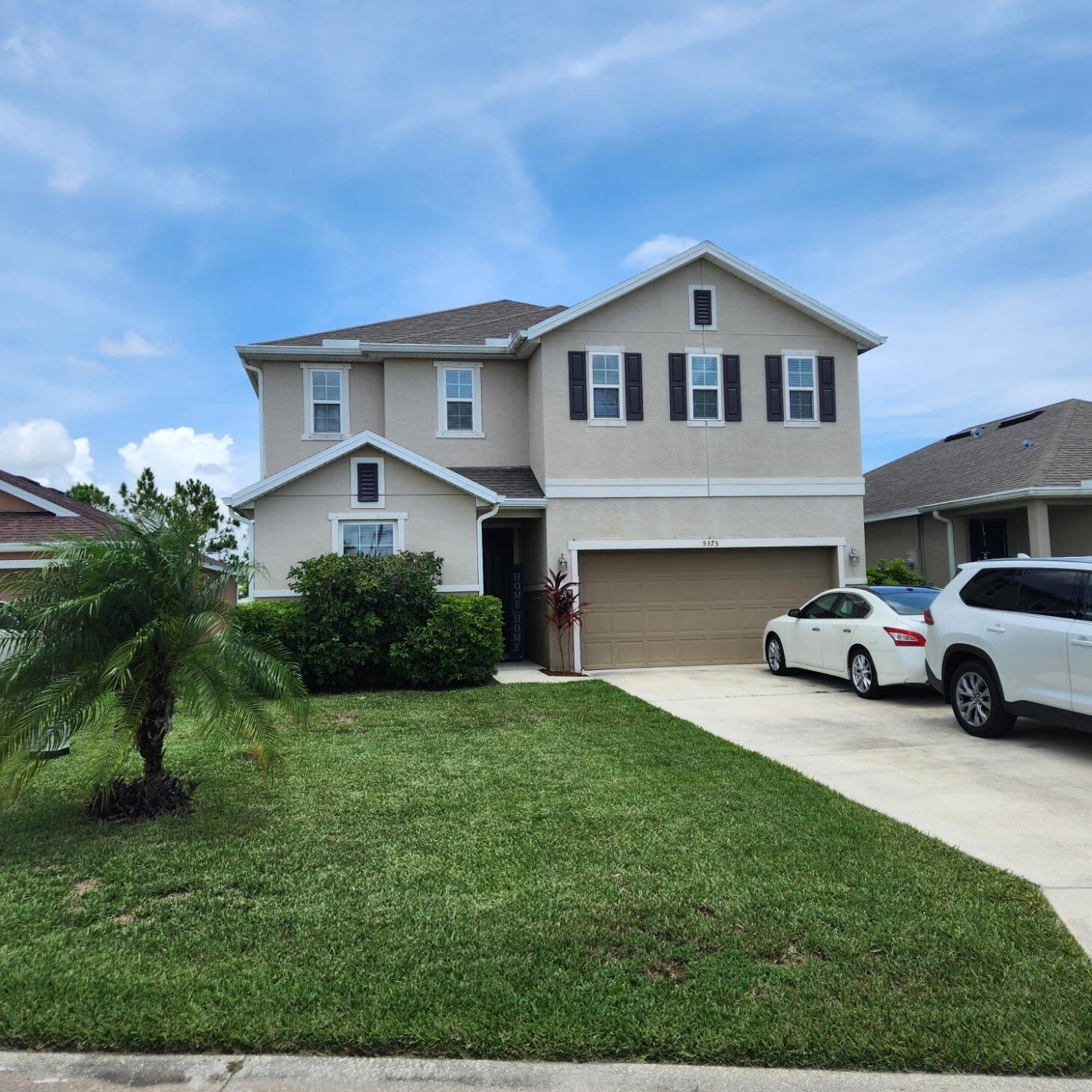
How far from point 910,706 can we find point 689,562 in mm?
5868

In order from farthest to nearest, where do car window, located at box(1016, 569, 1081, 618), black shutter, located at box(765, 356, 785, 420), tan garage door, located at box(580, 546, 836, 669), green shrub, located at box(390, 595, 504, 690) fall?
black shutter, located at box(765, 356, 785, 420) → tan garage door, located at box(580, 546, 836, 669) → green shrub, located at box(390, 595, 504, 690) → car window, located at box(1016, 569, 1081, 618)

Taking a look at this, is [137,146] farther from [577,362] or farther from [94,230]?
[577,362]

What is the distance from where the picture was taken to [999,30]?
1151 cm

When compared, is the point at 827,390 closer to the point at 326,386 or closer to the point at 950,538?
the point at 950,538

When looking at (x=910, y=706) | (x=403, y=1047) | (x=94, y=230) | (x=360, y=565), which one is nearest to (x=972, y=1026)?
(x=403, y=1047)

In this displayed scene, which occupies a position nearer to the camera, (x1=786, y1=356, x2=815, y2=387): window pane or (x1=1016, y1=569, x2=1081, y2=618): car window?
(x1=1016, y1=569, x2=1081, y2=618): car window

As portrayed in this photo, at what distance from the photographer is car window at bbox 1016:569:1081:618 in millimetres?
7562

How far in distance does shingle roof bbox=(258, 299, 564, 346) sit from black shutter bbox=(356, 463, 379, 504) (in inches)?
129

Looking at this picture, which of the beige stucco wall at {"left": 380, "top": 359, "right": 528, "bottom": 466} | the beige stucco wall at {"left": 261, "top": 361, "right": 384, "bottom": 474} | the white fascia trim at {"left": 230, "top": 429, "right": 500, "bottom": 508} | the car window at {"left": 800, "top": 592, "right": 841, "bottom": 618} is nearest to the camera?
the car window at {"left": 800, "top": 592, "right": 841, "bottom": 618}

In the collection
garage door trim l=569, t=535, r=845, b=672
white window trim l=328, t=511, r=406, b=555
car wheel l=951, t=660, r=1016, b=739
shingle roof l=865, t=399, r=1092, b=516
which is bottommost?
car wheel l=951, t=660, r=1016, b=739

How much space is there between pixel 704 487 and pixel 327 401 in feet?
24.8

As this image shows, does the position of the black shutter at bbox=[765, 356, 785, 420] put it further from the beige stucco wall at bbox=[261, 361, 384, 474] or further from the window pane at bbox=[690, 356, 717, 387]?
the beige stucco wall at bbox=[261, 361, 384, 474]

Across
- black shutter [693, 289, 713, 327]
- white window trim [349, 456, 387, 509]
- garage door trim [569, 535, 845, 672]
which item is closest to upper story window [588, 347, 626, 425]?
black shutter [693, 289, 713, 327]

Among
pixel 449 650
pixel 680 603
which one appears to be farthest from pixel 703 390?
pixel 449 650
